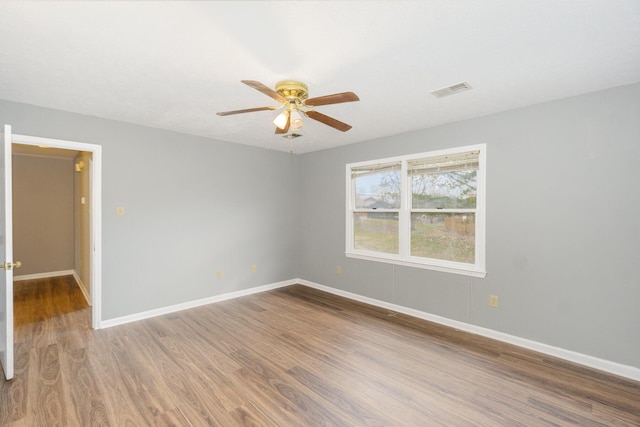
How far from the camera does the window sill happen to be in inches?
134

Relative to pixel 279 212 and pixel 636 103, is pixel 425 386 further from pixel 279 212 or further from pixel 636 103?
pixel 279 212

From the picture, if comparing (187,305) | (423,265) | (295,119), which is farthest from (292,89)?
(187,305)

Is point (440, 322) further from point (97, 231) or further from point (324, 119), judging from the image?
point (97, 231)

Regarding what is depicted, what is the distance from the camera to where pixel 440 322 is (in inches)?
144

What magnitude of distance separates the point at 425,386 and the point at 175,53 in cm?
314

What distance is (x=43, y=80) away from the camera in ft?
8.14

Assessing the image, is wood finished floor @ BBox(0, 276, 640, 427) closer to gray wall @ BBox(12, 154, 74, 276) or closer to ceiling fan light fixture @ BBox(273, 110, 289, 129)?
ceiling fan light fixture @ BBox(273, 110, 289, 129)

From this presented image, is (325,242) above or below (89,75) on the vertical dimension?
below

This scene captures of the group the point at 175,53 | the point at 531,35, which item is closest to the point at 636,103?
the point at 531,35

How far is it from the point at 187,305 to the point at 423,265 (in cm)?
332

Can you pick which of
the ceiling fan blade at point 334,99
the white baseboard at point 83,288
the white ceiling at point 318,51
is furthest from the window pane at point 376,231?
the white baseboard at point 83,288

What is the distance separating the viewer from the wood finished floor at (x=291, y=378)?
6.71ft

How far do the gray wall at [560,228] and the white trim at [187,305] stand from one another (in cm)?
263

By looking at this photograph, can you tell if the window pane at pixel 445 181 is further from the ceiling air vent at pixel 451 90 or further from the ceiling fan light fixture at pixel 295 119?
the ceiling fan light fixture at pixel 295 119
